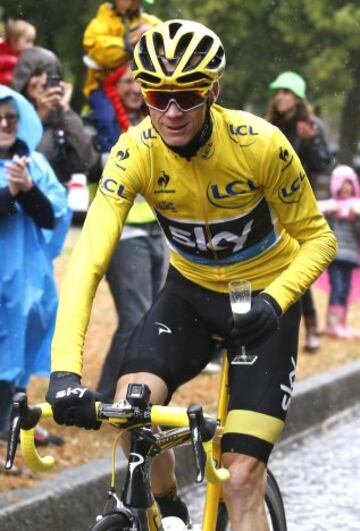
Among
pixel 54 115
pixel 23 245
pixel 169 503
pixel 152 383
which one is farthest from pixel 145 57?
pixel 54 115

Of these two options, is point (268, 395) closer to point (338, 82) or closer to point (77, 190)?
point (77, 190)

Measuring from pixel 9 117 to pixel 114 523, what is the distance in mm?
3057

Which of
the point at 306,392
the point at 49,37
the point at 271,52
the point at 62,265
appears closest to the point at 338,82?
the point at 271,52

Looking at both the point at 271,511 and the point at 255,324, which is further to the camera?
the point at 271,511

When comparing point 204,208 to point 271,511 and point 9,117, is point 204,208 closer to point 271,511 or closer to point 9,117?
point 271,511

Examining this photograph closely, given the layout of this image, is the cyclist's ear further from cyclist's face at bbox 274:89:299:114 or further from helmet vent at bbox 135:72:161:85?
cyclist's face at bbox 274:89:299:114

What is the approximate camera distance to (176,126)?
436cm

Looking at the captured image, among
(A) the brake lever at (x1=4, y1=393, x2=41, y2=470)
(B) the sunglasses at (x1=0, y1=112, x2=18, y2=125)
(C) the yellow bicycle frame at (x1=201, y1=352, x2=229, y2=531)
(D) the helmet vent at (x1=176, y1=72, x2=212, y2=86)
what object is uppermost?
(D) the helmet vent at (x1=176, y1=72, x2=212, y2=86)

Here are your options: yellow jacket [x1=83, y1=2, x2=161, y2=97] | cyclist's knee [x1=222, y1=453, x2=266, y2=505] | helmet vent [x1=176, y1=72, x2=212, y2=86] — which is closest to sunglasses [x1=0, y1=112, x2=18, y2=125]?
yellow jacket [x1=83, y1=2, x2=161, y2=97]

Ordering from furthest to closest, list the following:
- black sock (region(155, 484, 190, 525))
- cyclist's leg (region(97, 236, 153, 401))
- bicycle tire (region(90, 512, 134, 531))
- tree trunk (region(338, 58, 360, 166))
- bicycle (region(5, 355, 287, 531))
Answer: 1. tree trunk (region(338, 58, 360, 166))
2. cyclist's leg (region(97, 236, 153, 401))
3. black sock (region(155, 484, 190, 525))
4. bicycle tire (region(90, 512, 134, 531))
5. bicycle (region(5, 355, 287, 531))

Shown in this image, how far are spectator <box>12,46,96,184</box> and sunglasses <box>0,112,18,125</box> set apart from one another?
31.0 inches

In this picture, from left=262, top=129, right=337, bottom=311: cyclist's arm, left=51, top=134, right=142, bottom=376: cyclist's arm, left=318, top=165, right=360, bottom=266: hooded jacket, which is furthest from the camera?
left=318, top=165, right=360, bottom=266: hooded jacket

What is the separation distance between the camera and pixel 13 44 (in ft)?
28.2

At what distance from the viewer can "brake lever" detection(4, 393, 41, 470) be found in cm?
369
